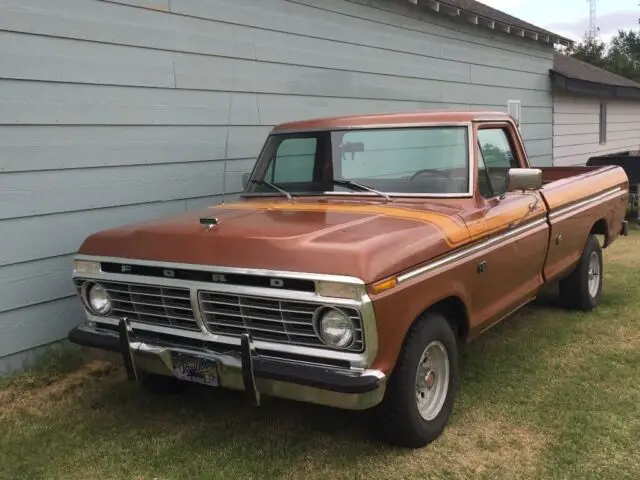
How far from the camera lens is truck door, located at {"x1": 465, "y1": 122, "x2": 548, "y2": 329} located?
4.07 metres

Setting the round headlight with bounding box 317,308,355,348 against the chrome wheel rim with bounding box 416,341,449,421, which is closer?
the round headlight with bounding box 317,308,355,348

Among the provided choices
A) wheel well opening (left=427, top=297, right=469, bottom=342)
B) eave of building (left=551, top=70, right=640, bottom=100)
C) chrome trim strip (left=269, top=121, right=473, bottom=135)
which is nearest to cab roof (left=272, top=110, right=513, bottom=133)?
chrome trim strip (left=269, top=121, right=473, bottom=135)

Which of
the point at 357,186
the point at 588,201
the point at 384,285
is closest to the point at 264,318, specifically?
the point at 384,285

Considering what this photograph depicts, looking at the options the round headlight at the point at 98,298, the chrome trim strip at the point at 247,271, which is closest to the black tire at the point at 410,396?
the chrome trim strip at the point at 247,271

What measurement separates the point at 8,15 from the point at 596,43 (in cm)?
4907

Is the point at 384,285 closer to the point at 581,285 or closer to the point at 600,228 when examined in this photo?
the point at 581,285

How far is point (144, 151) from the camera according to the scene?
5.59 meters

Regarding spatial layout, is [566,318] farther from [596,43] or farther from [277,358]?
[596,43]

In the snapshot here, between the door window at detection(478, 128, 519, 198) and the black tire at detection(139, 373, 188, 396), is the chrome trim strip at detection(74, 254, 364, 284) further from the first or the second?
the door window at detection(478, 128, 519, 198)

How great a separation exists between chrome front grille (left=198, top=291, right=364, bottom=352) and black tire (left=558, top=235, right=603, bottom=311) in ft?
11.7

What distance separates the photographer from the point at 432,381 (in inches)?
148

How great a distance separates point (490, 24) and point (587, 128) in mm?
6123

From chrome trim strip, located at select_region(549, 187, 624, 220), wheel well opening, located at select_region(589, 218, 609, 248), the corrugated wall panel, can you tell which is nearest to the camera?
chrome trim strip, located at select_region(549, 187, 624, 220)

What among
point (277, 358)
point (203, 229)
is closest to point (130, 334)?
point (203, 229)
